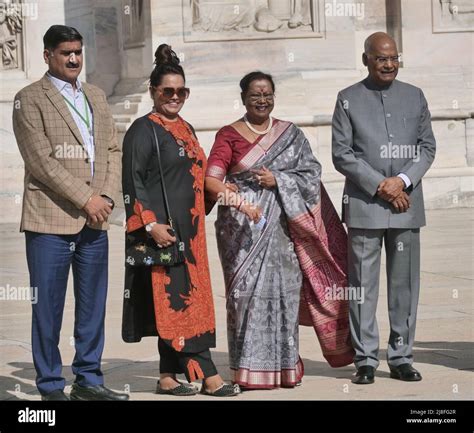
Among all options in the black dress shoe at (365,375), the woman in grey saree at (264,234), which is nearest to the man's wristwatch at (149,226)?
the woman in grey saree at (264,234)

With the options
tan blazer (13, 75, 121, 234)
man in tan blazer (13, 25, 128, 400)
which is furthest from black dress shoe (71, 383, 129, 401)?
tan blazer (13, 75, 121, 234)

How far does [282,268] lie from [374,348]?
0.71m

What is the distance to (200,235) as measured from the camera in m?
7.80

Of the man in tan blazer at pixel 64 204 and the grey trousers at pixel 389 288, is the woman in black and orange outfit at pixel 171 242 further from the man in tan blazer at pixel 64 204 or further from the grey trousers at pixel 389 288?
the grey trousers at pixel 389 288

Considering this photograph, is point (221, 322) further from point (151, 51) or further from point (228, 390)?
point (151, 51)

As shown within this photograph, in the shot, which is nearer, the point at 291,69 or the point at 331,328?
the point at 331,328

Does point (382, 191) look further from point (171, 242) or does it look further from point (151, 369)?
point (151, 369)

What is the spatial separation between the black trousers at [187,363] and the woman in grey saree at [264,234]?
24cm

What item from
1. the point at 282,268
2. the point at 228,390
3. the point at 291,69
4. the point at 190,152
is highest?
the point at 291,69

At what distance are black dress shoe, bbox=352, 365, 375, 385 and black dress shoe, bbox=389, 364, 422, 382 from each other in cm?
14

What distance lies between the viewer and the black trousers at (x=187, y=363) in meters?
7.68

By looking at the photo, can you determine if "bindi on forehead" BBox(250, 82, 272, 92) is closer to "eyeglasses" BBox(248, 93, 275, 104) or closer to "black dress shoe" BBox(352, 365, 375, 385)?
"eyeglasses" BBox(248, 93, 275, 104)

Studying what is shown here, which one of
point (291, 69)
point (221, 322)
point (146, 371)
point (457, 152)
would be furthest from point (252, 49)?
point (146, 371)

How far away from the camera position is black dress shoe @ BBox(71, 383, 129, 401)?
24.3 feet
